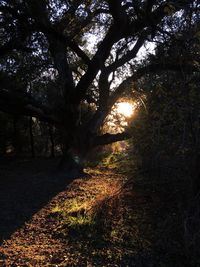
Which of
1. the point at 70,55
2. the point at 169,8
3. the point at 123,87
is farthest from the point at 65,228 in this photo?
the point at 70,55

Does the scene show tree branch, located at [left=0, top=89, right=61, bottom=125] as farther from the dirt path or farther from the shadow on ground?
the dirt path

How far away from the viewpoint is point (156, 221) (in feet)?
23.9

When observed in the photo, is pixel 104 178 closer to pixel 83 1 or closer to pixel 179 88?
pixel 83 1

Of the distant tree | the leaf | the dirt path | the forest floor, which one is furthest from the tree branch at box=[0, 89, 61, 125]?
the leaf

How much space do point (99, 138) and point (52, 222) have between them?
6.97 m

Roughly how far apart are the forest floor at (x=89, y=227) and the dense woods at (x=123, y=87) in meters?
0.25

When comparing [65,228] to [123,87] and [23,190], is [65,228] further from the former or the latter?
[123,87]

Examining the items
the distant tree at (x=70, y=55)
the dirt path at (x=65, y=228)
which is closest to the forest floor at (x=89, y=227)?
the dirt path at (x=65, y=228)

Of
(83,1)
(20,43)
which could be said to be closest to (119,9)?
(83,1)

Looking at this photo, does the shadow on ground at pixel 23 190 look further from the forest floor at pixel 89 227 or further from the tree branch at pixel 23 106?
the tree branch at pixel 23 106

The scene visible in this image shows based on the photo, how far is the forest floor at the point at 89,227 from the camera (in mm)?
5938

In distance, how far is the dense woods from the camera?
22.4 ft

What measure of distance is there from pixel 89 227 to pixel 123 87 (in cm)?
735

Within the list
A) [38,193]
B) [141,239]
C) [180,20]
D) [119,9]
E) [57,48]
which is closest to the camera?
[141,239]
